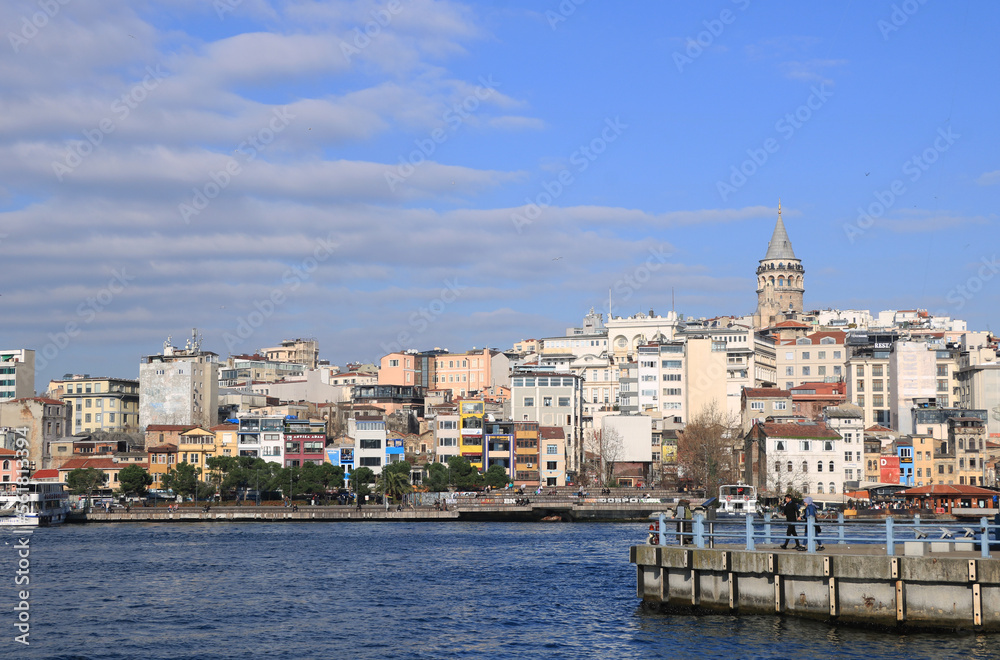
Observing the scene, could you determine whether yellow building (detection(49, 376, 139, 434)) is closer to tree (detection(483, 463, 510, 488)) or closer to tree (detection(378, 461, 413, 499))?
tree (detection(378, 461, 413, 499))

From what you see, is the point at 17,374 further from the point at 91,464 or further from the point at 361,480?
the point at 361,480

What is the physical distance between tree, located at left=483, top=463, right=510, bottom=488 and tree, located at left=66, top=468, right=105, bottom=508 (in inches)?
1458

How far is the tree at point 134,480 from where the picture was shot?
10706cm

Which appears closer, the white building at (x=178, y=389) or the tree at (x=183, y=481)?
the tree at (x=183, y=481)

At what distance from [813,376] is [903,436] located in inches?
1453

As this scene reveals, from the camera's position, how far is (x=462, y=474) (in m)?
107

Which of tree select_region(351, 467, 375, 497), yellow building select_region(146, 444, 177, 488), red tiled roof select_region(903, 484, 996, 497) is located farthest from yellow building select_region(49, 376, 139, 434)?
red tiled roof select_region(903, 484, 996, 497)

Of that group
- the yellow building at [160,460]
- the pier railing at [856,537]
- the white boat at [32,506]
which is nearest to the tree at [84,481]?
the yellow building at [160,460]

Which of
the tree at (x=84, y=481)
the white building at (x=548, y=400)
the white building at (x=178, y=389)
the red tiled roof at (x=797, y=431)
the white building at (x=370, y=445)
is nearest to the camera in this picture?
the red tiled roof at (x=797, y=431)

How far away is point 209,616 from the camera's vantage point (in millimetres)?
37406

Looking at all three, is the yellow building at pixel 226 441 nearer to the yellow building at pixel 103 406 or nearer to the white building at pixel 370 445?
the white building at pixel 370 445

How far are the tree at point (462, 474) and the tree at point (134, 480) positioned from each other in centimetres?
2852

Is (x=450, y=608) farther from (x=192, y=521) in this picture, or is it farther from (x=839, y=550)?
(x=192, y=521)

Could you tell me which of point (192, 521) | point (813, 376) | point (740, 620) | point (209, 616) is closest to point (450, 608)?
point (209, 616)
